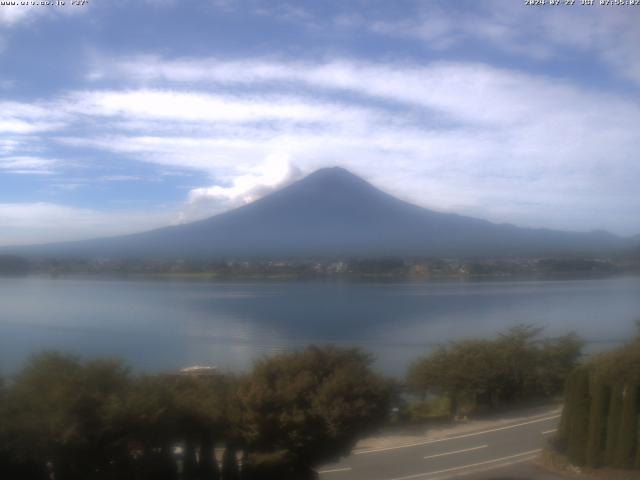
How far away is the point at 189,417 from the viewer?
24.6 feet

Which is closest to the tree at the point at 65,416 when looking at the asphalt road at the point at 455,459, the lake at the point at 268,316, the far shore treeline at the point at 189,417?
the far shore treeline at the point at 189,417

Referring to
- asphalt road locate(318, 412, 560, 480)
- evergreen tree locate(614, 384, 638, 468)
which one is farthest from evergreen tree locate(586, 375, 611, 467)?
asphalt road locate(318, 412, 560, 480)

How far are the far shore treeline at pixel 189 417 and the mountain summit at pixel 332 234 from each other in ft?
35.8

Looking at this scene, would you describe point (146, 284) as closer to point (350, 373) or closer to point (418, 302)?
point (418, 302)

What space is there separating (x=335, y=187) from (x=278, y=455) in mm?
36233

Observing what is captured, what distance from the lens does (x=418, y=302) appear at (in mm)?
22109

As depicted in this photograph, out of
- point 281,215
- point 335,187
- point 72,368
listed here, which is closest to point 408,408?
point 72,368

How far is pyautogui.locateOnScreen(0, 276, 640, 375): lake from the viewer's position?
43.2ft

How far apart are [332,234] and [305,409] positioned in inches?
1195

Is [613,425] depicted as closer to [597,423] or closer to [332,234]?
[597,423]

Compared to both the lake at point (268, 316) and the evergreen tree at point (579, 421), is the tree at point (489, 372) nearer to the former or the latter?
the lake at point (268, 316)

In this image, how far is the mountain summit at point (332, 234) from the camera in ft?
83.9

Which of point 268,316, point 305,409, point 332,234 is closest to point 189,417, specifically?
point 305,409

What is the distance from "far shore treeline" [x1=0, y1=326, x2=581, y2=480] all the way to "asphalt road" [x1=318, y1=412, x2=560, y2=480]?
0.44 meters
